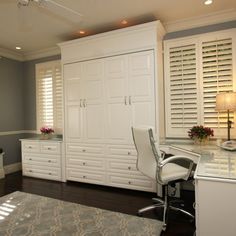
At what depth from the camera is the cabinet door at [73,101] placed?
3520 millimetres

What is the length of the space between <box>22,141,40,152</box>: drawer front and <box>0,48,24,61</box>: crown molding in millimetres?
1971

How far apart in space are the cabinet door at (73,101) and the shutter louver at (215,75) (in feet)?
6.67

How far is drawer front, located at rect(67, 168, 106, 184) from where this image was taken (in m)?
3.36

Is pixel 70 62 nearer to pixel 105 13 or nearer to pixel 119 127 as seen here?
pixel 105 13

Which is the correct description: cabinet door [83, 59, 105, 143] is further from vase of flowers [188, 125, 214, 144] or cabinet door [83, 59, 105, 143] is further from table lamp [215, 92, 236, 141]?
table lamp [215, 92, 236, 141]

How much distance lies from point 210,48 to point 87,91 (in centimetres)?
205

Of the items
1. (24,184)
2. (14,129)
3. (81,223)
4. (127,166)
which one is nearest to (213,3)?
(127,166)

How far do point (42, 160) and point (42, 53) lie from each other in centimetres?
238

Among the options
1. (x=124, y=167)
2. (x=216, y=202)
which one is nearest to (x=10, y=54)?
(x=124, y=167)

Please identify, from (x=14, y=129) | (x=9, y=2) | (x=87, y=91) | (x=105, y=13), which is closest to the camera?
(x=9, y=2)

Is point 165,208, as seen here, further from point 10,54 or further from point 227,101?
point 10,54

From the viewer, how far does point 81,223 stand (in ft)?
7.46

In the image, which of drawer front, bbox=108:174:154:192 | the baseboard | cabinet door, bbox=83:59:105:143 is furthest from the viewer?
the baseboard

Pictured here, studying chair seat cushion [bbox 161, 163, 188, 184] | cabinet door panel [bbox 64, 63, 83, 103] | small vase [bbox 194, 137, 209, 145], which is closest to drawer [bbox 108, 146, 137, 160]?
chair seat cushion [bbox 161, 163, 188, 184]
